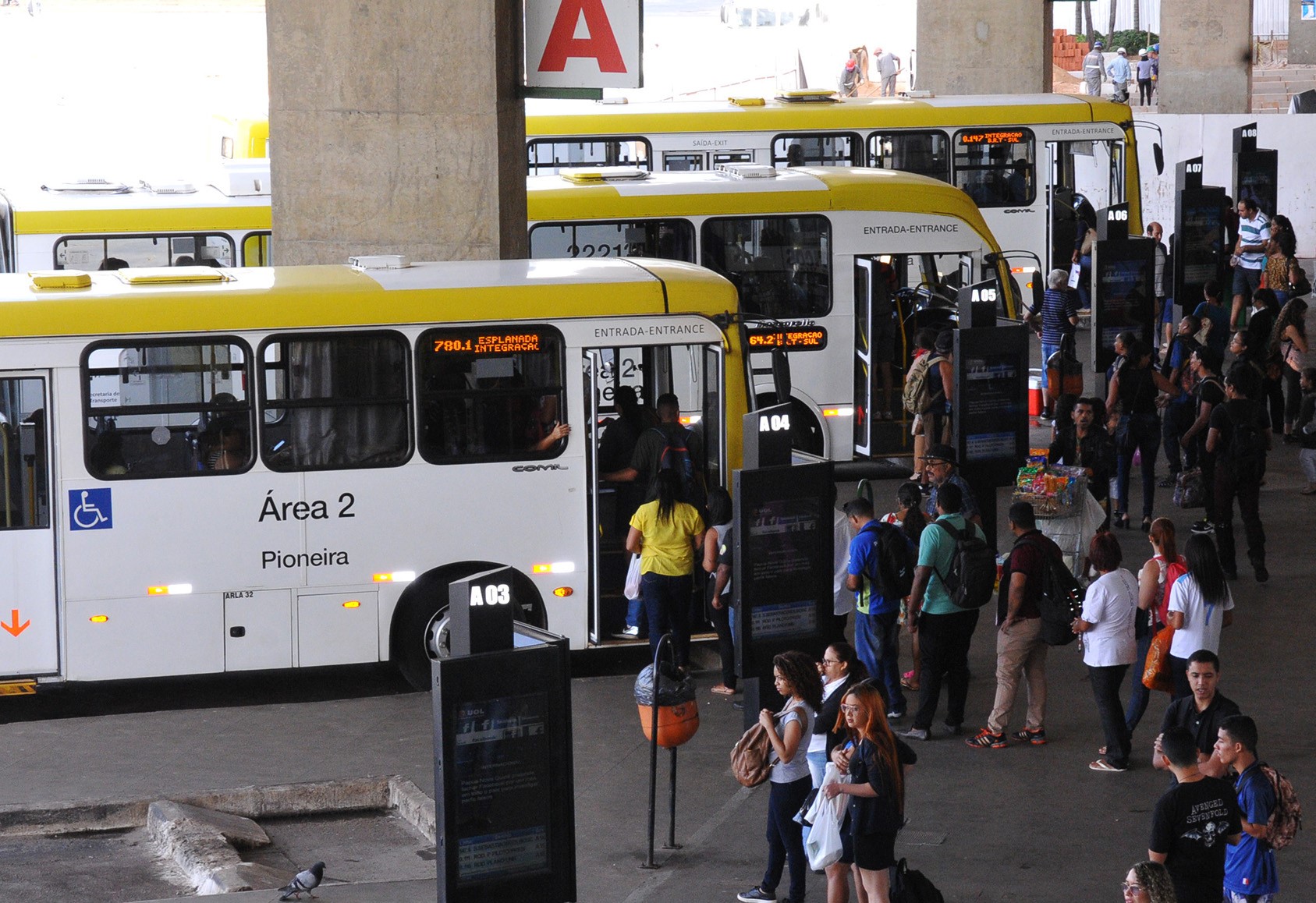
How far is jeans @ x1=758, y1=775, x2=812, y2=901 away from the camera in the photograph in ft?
27.7

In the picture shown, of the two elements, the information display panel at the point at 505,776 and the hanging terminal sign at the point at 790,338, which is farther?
the hanging terminal sign at the point at 790,338

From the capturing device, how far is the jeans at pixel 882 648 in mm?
11086

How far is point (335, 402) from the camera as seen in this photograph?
38.2 feet

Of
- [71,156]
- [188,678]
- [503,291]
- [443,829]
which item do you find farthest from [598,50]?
[71,156]

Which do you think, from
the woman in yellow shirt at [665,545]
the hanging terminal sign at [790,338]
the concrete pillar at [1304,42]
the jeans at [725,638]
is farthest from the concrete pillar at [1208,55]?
the woman in yellow shirt at [665,545]

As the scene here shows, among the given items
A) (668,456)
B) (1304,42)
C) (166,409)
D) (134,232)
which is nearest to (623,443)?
(668,456)

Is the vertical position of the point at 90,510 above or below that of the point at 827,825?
above

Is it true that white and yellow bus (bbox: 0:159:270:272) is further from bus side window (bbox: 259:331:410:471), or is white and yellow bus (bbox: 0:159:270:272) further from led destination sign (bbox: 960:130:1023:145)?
led destination sign (bbox: 960:130:1023:145)

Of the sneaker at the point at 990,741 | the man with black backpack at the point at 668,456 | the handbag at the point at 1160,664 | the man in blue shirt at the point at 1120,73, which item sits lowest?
the sneaker at the point at 990,741

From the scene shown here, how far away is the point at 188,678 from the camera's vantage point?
11969mm

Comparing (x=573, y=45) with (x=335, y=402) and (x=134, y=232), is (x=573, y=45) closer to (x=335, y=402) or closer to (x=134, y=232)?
(x=335, y=402)

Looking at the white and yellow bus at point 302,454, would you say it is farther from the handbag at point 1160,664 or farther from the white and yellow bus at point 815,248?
the white and yellow bus at point 815,248

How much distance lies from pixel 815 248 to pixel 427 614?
764 centimetres

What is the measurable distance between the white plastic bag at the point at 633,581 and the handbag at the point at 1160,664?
11.3 feet
